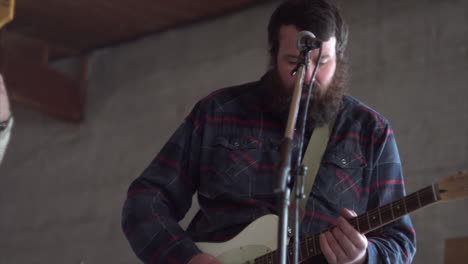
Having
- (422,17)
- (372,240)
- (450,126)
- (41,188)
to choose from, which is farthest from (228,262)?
(41,188)

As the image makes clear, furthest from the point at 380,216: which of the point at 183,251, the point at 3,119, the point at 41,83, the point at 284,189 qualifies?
the point at 41,83

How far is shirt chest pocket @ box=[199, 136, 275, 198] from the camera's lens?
2650mm

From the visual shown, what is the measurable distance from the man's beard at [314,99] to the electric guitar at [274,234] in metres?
0.46

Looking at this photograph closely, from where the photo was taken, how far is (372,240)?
2.48 m

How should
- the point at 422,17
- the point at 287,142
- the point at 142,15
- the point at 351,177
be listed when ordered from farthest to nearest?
the point at 142,15 < the point at 422,17 < the point at 351,177 < the point at 287,142

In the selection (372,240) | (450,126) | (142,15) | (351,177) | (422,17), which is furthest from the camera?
(142,15)

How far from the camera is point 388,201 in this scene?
2.60 metres

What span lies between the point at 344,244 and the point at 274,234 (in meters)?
0.29

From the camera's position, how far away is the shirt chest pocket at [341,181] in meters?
2.62

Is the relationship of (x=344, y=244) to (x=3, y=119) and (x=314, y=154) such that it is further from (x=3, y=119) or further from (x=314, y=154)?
(x=3, y=119)

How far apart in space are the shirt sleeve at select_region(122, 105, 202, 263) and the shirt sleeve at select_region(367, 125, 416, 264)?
0.64 m

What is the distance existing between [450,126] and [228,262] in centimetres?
247

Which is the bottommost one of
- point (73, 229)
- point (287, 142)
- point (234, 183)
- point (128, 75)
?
point (73, 229)

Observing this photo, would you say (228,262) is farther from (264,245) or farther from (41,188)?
(41,188)
